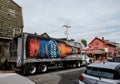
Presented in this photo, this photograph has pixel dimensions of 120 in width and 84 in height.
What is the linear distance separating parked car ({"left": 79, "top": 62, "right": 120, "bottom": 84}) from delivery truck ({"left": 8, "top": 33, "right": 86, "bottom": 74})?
29.1 ft

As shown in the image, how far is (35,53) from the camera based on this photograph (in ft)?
49.4

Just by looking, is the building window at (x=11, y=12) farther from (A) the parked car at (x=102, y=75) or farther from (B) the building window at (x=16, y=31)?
(A) the parked car at (x=102, y=75)

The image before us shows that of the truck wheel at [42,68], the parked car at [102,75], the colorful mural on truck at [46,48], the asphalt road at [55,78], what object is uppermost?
the colorful mural on truck at [46,48]

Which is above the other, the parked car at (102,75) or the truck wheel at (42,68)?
the parked car at (102,75)

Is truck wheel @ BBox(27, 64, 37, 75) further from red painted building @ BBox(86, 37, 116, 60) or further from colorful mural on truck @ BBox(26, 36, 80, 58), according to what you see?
red painted building @ BBox(86, 37, 116, 60)

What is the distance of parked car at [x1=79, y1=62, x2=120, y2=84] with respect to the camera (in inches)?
214

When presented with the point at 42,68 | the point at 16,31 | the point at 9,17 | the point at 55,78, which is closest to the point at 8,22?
the point at 9,17

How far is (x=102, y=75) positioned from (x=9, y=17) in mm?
18654

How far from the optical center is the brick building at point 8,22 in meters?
Answer: 20.4

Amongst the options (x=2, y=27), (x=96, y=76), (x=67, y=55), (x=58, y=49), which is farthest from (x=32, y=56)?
(x=96, y=76)

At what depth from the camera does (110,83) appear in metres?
5.31

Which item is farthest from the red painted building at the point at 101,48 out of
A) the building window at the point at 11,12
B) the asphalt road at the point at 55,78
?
the asphalt road at the point at 55,78

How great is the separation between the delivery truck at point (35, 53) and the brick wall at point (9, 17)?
5332 millimetres

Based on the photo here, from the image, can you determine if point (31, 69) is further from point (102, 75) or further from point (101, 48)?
point (101, 48)
